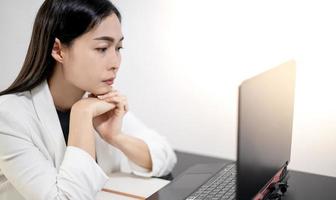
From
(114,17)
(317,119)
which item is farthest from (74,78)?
(317,119)

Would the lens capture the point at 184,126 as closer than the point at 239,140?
No

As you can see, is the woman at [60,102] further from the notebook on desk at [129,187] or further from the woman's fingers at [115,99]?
the notebook on desk at [129,187]

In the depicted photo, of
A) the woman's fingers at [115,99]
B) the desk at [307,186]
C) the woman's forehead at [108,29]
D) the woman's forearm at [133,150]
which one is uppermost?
the woman's forehead at [108,29]

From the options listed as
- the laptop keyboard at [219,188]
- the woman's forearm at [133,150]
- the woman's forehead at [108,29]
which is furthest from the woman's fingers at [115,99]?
the laptop keyboard at [219,188]

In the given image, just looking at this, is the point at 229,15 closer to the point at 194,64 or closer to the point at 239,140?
the point at 194,64

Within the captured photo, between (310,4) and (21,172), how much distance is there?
106 centimetres

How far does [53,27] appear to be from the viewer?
3.83 feet

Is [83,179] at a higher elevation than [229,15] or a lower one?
lower

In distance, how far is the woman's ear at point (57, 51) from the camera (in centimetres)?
118

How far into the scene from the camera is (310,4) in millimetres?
1404

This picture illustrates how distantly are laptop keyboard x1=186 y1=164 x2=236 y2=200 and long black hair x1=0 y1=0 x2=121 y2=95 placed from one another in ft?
1.87

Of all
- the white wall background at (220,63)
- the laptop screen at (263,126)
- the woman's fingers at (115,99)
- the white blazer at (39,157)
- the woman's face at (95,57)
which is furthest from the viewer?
the white wall background at (220,63)

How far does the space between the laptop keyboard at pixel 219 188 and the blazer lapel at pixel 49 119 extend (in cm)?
41

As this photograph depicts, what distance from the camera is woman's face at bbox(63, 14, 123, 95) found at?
46.3 inches
